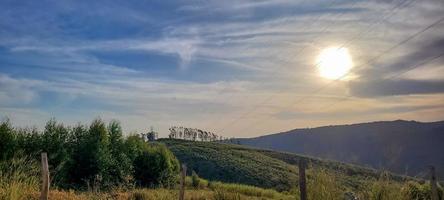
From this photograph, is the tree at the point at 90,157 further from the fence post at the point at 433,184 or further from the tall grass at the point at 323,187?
the fence post at the point at 433,184

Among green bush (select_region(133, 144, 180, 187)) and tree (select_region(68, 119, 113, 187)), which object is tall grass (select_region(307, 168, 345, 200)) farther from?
green bush (select_region(133, 144, 180, 187))

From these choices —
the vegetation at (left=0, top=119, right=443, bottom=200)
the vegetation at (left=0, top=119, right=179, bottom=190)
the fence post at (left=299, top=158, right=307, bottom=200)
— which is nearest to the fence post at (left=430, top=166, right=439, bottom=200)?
the vegetation at (left=0, top=119, right=443, bottom=200)

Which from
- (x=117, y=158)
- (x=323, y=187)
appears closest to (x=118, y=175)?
(x=117, y=158)

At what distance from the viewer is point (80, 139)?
34375 millimetres

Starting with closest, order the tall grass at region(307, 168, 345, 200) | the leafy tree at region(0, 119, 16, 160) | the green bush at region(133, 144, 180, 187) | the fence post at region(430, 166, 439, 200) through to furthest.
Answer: the tall grass at region(307, 168, 345, 200), the fence post at region(430, 166, 439, 200), the leafy tree at region(0, 119, 16, 160), the green bush at region(133, 144, 180, 187)

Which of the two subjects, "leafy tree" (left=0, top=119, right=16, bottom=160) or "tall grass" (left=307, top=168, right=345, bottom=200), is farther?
"leafy tree" (left=0, top=119, right=16, bottom=160)

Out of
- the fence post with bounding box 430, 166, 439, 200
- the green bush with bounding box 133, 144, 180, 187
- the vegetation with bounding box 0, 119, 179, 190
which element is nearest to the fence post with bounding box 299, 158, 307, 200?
the fence post with bounding box 430, 166, 439, 200

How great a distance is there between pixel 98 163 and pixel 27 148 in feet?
15.2

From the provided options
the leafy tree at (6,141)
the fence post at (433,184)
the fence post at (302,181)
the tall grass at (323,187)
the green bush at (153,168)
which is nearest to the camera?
the fence post at (302,181)

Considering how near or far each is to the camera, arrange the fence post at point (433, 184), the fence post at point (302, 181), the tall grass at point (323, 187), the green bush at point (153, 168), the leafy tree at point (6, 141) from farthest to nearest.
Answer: the green bush at point (153, 168), the leafy tree at point (6, 141), the fence post at point (433, 184), the tall grass at point (323, 187), the fence post at point (302, 181)

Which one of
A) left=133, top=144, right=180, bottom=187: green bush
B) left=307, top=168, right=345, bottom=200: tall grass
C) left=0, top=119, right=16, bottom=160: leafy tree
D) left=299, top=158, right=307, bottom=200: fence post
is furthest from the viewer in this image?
left=133, top=144, right=180, bottom=187: green bush

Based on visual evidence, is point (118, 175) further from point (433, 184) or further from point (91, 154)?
point (433, 184)

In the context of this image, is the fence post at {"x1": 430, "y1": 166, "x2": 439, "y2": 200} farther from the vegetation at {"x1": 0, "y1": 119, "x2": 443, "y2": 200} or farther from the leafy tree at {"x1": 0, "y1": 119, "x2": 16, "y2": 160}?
the leafy tree at {"x1": 0, "y1": 119, "x2": 16, "y2": 160}

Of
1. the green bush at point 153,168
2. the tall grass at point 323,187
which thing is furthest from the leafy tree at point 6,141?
the tall grass at point 323,187
